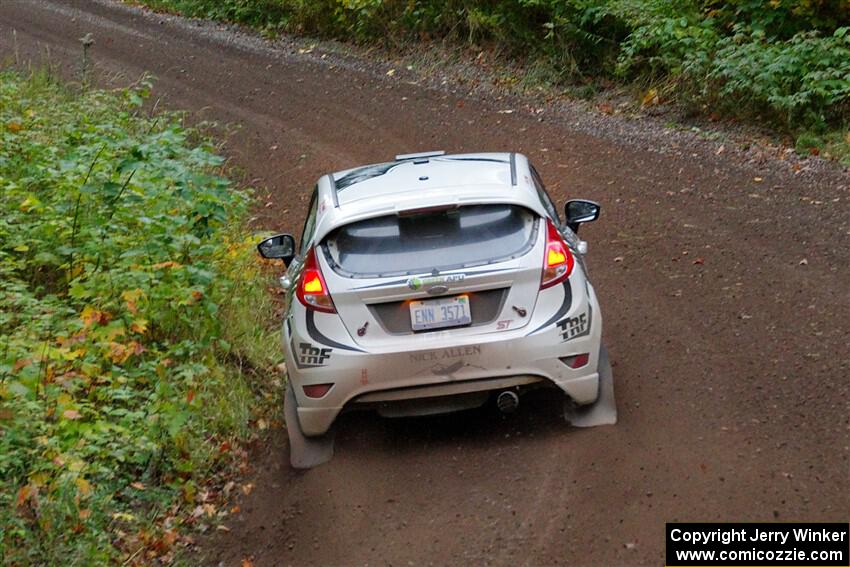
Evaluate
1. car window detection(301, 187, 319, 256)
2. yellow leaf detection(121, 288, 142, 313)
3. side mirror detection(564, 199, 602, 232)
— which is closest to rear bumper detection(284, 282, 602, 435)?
car window detection(301, 187, 319, 256)

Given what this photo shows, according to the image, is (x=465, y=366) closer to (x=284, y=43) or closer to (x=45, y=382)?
(x=45, y=382)

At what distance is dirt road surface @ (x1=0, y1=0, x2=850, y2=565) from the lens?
6375mm

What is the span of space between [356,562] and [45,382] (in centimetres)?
254

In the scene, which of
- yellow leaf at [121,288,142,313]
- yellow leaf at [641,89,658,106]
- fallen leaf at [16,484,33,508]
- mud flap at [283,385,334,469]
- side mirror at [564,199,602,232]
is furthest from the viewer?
yellow leaf at [641,89,658,106]

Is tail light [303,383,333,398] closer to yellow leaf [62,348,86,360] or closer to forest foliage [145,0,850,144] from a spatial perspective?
yellow leaf [62,348,86,360]

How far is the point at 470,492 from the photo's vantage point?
6.90 m

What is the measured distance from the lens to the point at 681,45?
1731 cm

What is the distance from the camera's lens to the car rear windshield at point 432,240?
23.2 feet

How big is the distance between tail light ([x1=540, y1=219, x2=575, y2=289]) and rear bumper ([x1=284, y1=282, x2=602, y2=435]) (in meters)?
0.18

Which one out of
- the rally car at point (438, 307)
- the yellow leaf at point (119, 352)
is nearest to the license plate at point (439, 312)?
the rally car at point (438, 307)

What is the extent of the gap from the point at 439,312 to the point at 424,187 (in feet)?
2.81

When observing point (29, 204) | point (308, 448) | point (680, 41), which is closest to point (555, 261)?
point (308, 448)

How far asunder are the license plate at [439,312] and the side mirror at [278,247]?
1.46m

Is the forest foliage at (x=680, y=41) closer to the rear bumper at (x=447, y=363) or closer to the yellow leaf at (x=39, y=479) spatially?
the rear bumper at (x=447, y=363)
